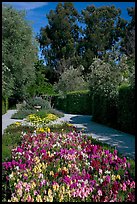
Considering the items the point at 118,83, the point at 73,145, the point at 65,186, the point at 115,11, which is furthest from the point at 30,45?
the point at 65,186

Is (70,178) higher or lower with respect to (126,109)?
lower

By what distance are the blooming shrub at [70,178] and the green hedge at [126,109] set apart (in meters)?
5.86

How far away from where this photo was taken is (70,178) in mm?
3648

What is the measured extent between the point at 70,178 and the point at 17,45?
20.3m

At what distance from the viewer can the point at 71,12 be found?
121 ft

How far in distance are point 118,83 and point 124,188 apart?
39.2ft

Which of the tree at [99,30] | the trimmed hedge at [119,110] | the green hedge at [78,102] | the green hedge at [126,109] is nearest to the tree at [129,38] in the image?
the tree at [99,30]

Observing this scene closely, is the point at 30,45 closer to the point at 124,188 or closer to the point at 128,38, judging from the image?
the point at 128,38

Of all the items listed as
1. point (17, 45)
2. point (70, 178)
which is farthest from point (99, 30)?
point (70, 178)

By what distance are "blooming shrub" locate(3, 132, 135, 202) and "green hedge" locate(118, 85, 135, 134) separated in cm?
586

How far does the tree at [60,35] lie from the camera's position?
3672 cm

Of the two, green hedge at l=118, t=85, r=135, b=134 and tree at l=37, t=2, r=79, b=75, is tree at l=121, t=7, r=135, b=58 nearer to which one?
tree at l=37, t=2, r=79, b=75

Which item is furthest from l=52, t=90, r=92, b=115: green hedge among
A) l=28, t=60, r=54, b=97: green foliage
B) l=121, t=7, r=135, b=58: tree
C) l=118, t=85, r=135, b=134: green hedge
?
l=118, t=85, r=135, b=134: green hedge

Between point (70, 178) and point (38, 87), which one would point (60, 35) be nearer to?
point (38, 87)
